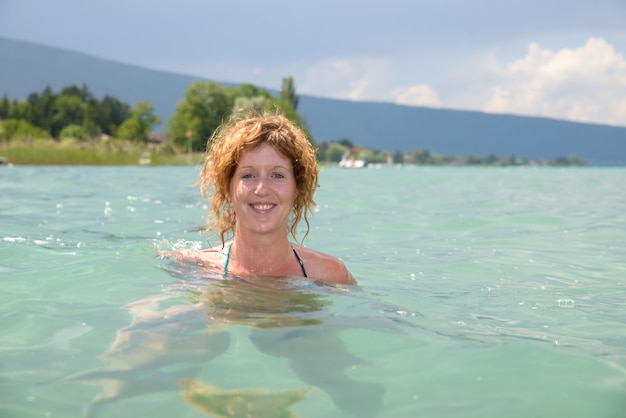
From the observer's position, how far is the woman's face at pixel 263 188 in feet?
13.2

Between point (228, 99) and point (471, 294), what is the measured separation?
285 ft

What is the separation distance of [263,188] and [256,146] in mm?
254

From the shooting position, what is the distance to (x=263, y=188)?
397 cm

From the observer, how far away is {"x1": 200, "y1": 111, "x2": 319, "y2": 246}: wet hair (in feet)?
13.2

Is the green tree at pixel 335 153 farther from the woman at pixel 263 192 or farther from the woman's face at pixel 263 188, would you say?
the woman's face at pixel 263 188

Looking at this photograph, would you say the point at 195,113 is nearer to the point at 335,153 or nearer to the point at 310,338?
the point at 335,153

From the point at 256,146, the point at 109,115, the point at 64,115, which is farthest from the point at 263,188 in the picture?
the point at 109,115

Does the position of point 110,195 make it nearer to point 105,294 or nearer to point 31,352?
point 105,294

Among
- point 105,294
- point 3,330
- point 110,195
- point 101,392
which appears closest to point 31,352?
point 3,330

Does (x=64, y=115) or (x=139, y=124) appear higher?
(x=139, y=124)

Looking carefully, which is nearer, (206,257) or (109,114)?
(206,257)

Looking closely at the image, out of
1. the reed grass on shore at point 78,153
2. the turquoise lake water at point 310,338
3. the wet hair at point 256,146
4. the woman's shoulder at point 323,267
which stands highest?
the wet hair at point 256,146

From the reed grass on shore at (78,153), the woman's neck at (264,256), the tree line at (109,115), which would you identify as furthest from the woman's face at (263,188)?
the tree line at (109,115)

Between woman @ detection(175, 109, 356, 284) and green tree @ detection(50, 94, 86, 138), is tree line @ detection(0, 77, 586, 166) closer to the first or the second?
green tree @ detection(50, 94, 86, 138)
